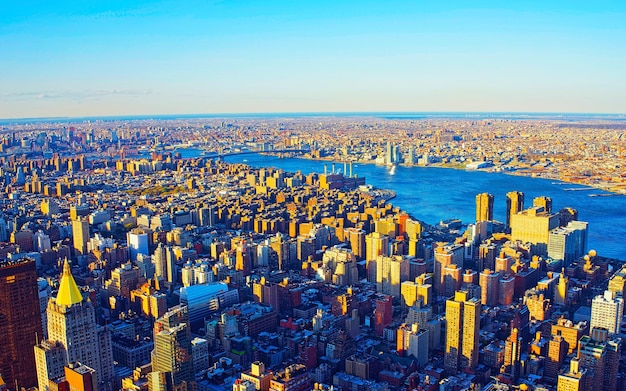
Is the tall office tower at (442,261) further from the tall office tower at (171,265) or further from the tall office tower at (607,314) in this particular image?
the tall office tower at (171,265)

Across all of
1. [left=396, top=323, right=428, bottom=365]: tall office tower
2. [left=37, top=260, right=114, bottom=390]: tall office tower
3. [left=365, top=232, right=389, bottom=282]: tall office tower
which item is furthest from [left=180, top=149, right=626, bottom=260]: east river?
[left=37, top=260, right=114, bottom=390]: tall office tower

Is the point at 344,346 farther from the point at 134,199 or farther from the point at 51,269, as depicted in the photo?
the point at 134,199

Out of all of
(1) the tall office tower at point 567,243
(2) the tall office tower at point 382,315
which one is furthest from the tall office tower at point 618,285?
(2) the tall office tower at point 382,315

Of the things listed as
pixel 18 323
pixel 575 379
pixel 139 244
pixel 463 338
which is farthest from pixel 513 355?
pixel 139 244

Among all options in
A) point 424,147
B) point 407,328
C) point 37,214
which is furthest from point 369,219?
point 424,147

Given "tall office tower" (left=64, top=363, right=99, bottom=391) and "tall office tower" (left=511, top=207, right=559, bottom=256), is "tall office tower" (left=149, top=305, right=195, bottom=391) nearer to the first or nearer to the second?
"tall office tower" (left=64, top=363, right=99, bottom=391)

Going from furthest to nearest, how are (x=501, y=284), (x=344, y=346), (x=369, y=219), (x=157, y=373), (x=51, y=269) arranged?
1. (x=369, y=219)
2. (x=51, y=269)
3. (x=501, y=284)
4. (x=344, y=346)
5. (x=157, y=373)
